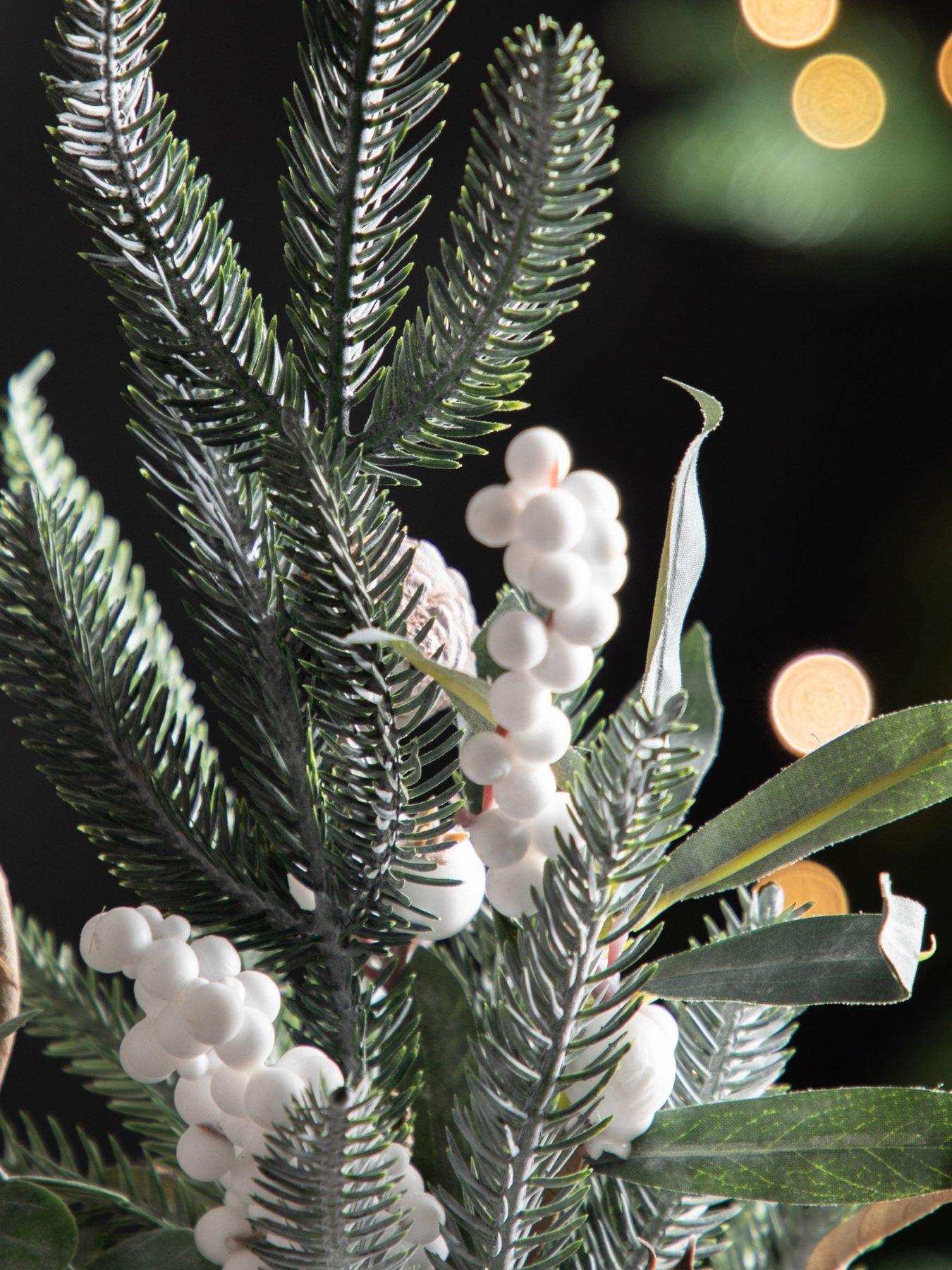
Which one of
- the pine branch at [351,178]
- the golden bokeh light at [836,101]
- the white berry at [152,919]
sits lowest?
the white berry at [152,919]

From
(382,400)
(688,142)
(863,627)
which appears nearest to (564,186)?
(382,400)

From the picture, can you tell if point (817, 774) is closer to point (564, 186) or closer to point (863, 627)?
point (564, 186)

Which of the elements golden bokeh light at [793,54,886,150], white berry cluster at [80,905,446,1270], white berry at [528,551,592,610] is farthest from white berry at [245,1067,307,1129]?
golden bokeh light at [793,54,886,150]

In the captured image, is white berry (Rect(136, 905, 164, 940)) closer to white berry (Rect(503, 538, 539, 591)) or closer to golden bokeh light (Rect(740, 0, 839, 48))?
white berry (Rect(503, 538, 539, 591))

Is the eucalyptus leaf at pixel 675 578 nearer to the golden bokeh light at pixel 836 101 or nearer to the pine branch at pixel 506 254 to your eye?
the pine branch at pixel 506 254

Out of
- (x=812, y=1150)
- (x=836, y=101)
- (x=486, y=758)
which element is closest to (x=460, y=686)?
(x=486, y=758)

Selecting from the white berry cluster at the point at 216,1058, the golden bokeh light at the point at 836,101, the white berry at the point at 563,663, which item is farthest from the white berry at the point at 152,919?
the golden bokeh light at the point at 836,101
